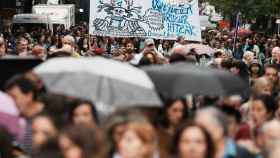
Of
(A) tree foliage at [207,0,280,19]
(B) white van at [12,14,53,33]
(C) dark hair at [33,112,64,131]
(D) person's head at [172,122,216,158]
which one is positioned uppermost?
(C) dark hair at [33,112,64,131]

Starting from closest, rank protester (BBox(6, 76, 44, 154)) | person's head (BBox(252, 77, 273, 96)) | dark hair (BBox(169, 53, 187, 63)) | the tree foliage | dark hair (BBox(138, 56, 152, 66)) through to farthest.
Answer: protester (BBox(6, 76, 44, 154)) → person's head (BBox(252, 77, 273, 96)) → dark hair (BBox(169, 53, 187, 63)) → dark hair (BBox(138, 56, 152, 66)) → the tree foliage

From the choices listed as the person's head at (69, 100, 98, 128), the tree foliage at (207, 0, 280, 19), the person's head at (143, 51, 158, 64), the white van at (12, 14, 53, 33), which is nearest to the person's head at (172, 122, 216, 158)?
the person's head at (69, 100, 98, 128)

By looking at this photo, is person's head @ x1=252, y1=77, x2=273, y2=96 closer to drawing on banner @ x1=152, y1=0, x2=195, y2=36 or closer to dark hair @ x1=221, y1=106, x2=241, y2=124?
dark hair @ x1=221, y1=106, x2=241, y2=124

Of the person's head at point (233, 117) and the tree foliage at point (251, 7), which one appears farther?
the tree foliage at point (251, 7)

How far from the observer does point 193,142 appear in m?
6.59

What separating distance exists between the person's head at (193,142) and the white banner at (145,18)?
39.4 ft

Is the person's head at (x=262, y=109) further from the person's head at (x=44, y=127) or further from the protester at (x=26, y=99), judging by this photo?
the person's head at (x=44, y=127)

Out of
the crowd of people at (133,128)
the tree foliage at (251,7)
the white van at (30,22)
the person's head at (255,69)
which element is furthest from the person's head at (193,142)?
the tree foliage at (251,7)

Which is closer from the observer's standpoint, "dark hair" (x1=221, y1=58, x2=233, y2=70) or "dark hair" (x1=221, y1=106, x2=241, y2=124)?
"dark hair" (x1=221, y1=106, x2=241, y2=124)

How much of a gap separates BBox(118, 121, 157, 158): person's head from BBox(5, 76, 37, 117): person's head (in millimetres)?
1508

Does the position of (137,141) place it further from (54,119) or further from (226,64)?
(226,64)

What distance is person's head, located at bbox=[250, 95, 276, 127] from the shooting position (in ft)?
30.0

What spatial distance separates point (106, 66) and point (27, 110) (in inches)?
33.8

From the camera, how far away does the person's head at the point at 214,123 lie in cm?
679
